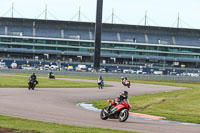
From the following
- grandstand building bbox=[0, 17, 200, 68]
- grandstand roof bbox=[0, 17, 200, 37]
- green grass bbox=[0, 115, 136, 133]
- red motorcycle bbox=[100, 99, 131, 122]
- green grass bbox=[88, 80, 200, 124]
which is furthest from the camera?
grandstand roof bbox=[0, 17, 200, 37]

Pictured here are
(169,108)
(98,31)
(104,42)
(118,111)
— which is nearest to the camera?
(118,111)

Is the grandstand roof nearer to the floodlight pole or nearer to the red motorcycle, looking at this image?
the floodlight pole

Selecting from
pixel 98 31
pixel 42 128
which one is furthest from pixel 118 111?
pixel 98 31

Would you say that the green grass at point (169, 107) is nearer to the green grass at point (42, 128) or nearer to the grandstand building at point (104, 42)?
the green grass at point (42, 128)

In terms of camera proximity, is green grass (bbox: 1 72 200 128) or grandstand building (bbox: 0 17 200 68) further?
grandstand building (bbox: 0 17 200 68)

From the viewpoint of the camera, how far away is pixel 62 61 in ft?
392

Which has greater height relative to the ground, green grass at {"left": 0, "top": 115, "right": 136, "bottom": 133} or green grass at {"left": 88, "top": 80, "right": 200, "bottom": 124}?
green grass at {"left": 0, "top": 115, "right": 136, "bottom": 133}

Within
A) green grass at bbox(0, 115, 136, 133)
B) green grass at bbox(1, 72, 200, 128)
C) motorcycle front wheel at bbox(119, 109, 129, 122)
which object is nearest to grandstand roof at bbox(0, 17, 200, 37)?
green grass at bbox(1, 72, 200, 128)

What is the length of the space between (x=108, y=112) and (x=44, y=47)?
10828 centimetres

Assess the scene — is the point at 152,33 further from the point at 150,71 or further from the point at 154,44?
the point at 150,71

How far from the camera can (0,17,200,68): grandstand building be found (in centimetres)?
12412

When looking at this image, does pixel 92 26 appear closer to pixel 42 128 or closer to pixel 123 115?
pixel 123 115

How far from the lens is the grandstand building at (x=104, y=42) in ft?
407

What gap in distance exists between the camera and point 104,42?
125125 millimetres
